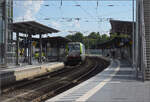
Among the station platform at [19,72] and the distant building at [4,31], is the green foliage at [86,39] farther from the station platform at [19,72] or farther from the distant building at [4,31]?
the station platform at [19,72]

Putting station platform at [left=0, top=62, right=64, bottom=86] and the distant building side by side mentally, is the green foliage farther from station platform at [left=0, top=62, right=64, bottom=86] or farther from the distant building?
station platform at [left=0, top=62, right=64, bottom=86]

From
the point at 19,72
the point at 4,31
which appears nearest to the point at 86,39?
the point at 4,31

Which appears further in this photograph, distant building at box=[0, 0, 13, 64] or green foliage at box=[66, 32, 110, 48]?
green foliage at box=[66, 32, 110, 48]

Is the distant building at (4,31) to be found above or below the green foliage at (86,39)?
below

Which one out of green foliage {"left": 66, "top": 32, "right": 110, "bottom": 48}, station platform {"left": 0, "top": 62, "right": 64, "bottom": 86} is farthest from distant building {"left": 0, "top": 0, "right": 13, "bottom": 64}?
green foliage {"left": 66, "top": 32, "right": 110, "bottom": 48}

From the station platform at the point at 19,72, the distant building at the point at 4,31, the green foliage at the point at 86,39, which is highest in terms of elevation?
the green foliage at the point at 86,39

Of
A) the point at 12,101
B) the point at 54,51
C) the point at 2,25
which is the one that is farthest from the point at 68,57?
the point at 12,101

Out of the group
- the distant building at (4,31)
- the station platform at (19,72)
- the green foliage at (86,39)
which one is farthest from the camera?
the green foliage at (86,39)

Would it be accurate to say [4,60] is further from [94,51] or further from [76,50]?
[94,51]

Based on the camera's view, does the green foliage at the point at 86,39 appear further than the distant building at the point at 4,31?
Yes

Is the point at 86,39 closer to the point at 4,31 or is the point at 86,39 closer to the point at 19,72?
the point at 4,31

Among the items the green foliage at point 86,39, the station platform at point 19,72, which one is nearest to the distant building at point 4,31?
the station platform at point 19,72

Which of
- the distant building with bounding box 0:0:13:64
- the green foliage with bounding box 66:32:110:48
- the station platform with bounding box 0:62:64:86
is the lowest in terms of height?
the station platform with bounding box 0:62:64:86

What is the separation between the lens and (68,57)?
35.7 meters
